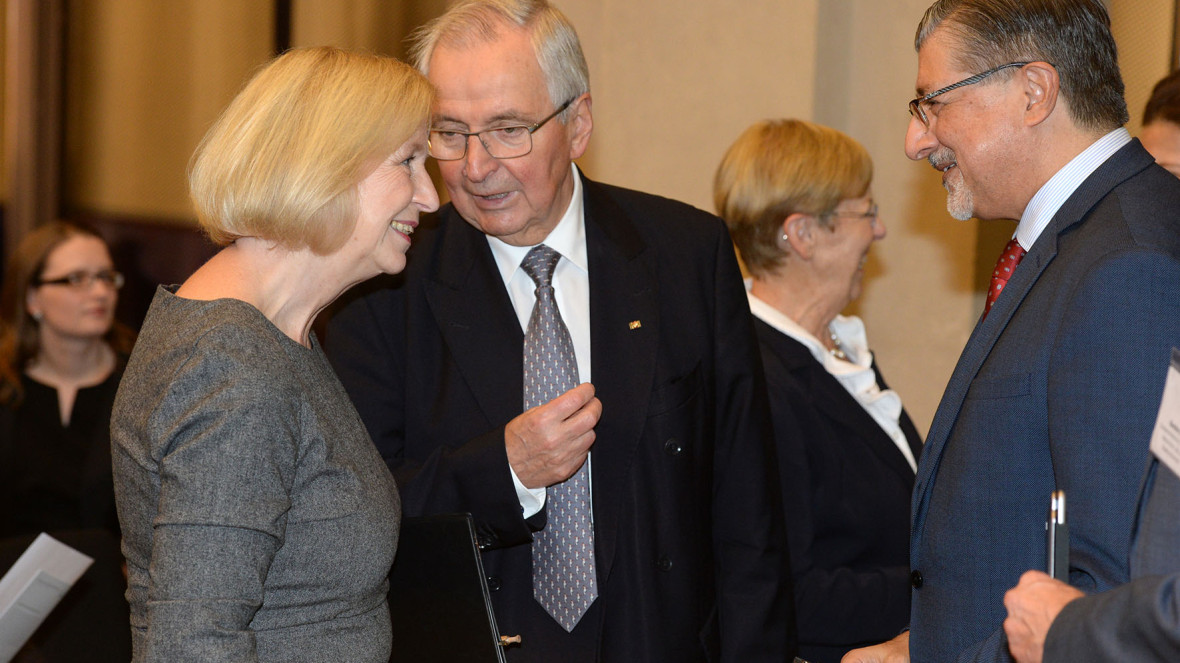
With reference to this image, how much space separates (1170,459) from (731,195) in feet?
6.26

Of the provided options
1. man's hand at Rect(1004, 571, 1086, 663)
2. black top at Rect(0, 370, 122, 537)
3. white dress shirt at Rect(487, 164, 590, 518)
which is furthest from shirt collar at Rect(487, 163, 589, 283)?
black top at Rect(0, 370, 122, 537)

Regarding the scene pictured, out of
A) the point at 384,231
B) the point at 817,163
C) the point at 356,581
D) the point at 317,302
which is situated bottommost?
the point at 356,581

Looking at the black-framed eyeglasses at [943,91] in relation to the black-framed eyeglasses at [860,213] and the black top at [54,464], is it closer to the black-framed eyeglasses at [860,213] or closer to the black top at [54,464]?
the black-framed eyeglasses at [860,213]

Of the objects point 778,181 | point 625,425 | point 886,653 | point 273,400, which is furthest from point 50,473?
point 886,653

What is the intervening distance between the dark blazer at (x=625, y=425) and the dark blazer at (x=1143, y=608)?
0.99 metres

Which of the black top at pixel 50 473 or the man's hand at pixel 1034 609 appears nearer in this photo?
the man's hand at pixel 1034 609

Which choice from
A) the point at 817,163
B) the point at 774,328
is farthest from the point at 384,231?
the point at 817,163

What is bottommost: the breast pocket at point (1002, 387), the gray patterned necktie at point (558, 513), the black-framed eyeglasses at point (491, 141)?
the gray patterned necktie at point (558, 513)

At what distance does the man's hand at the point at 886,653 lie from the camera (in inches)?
75.6

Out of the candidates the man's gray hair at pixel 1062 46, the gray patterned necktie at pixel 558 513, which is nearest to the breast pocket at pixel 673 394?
the gray patterned necktie at pixel 558 513

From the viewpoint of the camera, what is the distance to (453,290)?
7.54 feet

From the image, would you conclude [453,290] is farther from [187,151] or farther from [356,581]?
[187,151]

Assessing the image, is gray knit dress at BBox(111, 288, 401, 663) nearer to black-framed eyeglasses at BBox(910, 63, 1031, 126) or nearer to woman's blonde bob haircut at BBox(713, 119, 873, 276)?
black-framed eyeglasses at BBox(910, 63, 1031, 126)

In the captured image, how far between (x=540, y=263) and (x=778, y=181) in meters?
0.94
